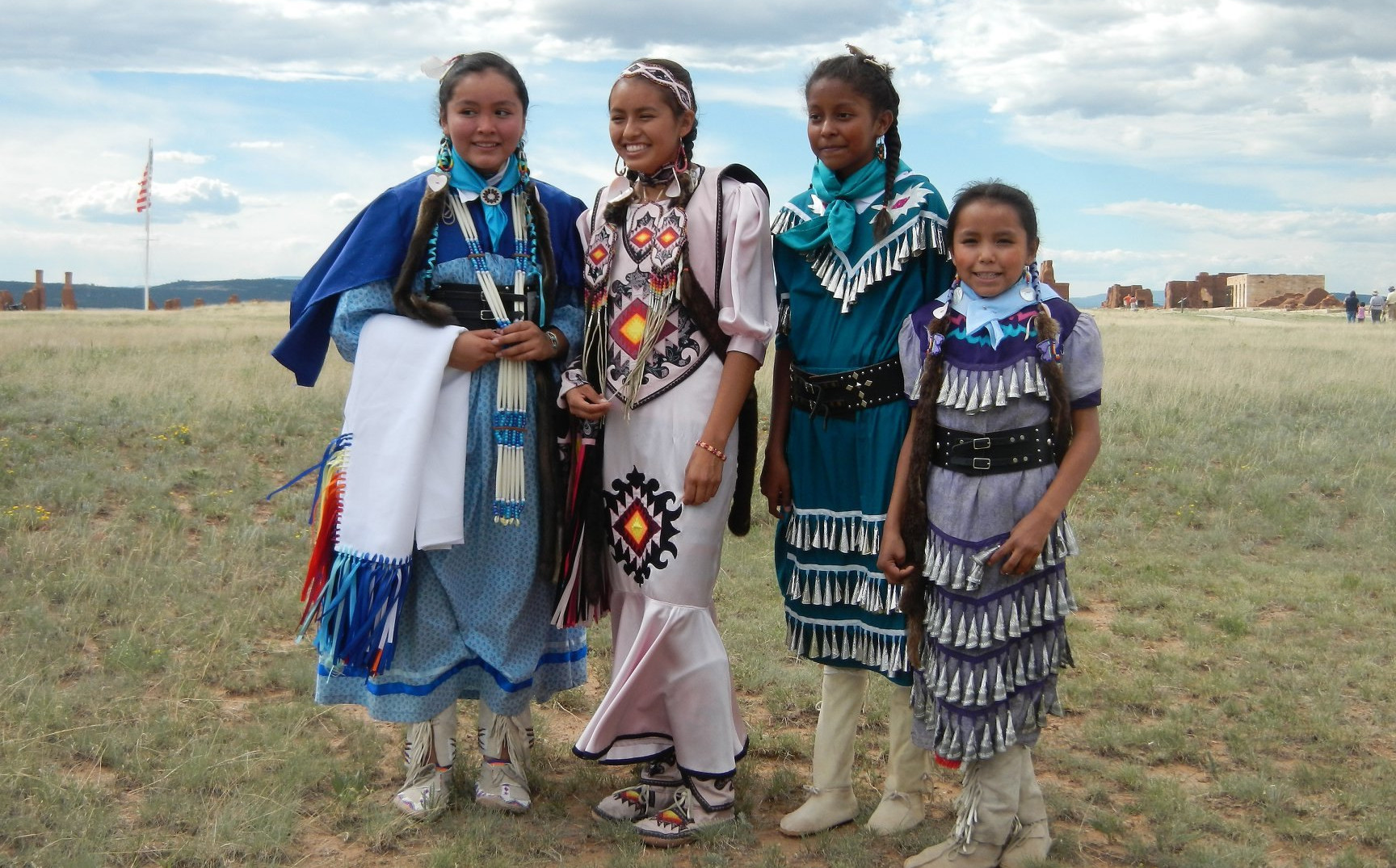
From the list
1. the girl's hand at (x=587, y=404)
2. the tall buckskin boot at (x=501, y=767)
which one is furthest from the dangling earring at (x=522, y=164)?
the tall buckskin boot at (x=501, y=767)

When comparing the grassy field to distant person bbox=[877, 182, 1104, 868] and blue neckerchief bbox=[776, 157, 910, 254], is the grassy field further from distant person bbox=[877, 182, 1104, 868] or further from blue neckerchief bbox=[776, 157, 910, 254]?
blue neckerchief bbox=[776, 157, 910, 254]

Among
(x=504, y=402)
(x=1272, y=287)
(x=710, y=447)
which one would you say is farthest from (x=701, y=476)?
(x=1272, y=287)

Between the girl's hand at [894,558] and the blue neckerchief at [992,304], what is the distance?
57cm

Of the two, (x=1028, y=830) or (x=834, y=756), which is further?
(x=834, y=756)

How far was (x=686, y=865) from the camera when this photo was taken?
3.42 metres

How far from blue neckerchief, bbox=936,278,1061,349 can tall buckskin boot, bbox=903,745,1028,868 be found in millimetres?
1160

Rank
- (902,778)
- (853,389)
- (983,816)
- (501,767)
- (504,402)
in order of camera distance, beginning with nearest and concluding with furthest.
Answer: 1. (983,816)
2. (853,389)
3. (504,402)
4. (902,778)
5. (501,767)

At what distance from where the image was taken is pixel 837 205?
11.2 ft

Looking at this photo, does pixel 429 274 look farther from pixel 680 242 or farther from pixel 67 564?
pixel 67 564

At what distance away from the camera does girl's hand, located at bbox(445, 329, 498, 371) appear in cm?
343

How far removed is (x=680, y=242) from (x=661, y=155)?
0.26 meters

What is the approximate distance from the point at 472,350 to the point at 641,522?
2.31 ft

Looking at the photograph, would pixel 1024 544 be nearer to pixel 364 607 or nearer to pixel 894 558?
pixel 894 558

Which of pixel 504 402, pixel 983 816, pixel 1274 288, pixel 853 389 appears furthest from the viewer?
pixel 1274 288
